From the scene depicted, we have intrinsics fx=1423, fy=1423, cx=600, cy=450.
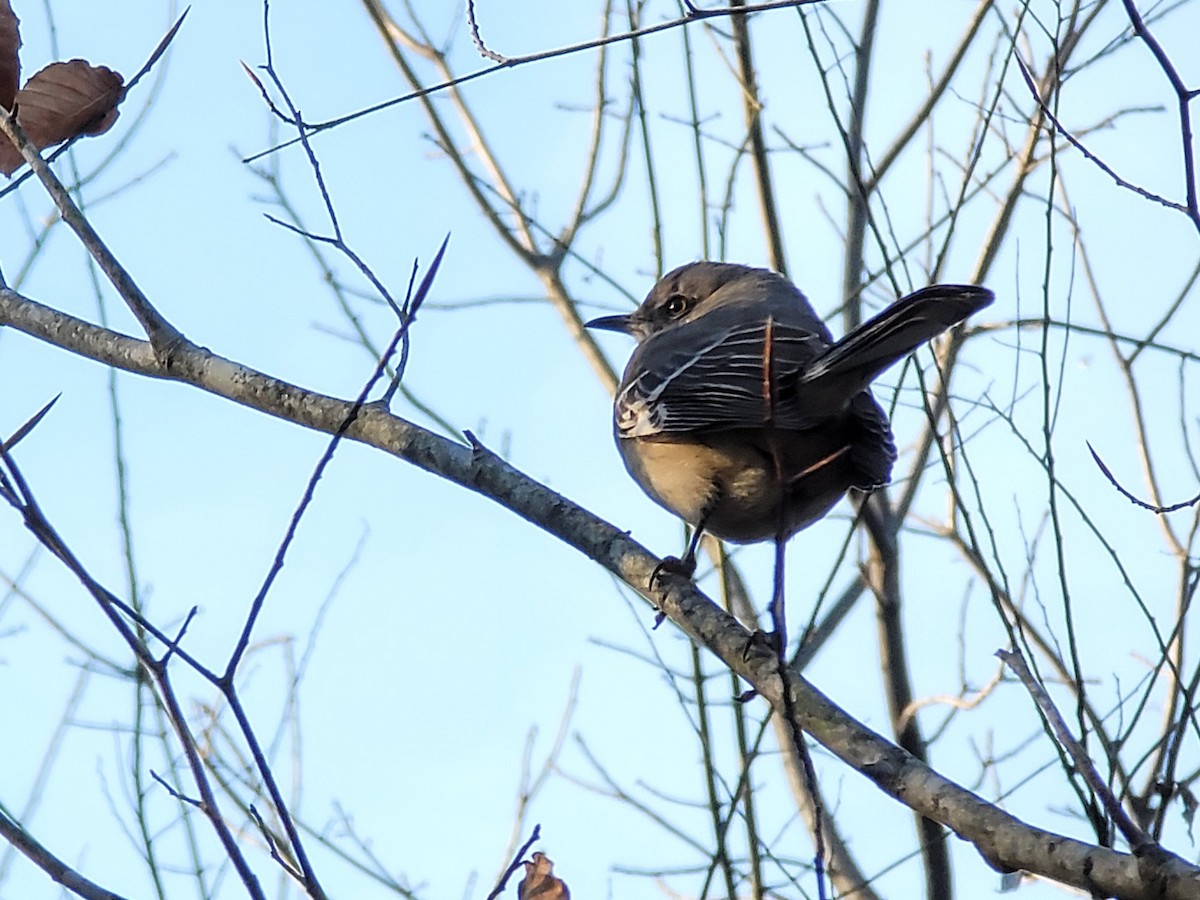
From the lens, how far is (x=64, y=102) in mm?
3256

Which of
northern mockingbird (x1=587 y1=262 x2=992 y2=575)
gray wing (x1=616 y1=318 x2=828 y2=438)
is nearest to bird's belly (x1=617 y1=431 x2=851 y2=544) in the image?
northern mockingbird (x1=587 y1=262 x2=992 y2=575)

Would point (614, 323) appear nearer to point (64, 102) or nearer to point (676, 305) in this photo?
point (676, 305)

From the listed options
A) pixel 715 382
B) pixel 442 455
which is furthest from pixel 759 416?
pixel 442 455

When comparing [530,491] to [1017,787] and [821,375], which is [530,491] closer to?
[821,375]

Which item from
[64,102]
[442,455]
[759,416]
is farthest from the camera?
[759,416]

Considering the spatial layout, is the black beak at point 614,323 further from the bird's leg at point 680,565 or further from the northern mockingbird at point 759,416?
the bird's leg at point 680,565

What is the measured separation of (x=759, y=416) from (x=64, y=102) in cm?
192

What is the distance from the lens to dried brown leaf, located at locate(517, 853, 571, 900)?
7.52 ft

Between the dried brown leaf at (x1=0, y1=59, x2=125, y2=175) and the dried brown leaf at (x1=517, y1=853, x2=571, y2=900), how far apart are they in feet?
6.60

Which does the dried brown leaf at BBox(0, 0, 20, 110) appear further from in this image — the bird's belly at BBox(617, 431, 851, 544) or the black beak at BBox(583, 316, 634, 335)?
the black beak at BBox(583, 316, 634, 335)

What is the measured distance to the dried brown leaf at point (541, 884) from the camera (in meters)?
Answer: 2.29

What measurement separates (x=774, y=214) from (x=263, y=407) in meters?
2.29

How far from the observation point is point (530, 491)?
3389 mm

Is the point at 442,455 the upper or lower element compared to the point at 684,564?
lower
